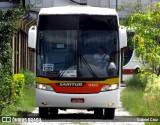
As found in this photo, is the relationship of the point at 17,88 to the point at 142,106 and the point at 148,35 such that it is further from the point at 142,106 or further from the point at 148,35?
the point at 148,35

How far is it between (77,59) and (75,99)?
118 centimetres

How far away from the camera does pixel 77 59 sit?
17.3m

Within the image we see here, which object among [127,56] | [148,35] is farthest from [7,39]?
[127,56]

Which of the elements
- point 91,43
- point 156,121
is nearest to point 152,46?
point 91,43

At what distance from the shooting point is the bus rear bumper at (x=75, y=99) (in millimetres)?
17172

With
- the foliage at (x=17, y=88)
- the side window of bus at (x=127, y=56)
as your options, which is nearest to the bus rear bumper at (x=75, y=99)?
the foliage at (x=17, y=88)

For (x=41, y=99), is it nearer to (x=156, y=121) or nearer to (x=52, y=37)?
(x=52, y=37)

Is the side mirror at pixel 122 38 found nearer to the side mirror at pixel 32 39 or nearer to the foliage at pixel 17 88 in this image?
the side mirror at pixel 32 39

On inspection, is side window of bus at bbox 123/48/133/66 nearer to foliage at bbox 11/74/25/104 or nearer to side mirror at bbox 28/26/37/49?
foliage at bbox 11/74/25/104

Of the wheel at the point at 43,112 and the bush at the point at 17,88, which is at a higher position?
the bush at the point at 17,88

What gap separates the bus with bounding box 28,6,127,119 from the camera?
17.2 metres

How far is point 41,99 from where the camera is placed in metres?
17.2

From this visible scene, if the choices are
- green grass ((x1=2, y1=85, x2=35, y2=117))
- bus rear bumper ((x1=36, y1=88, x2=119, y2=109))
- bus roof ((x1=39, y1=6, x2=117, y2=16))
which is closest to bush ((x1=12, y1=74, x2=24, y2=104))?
green grass ((x1=2, y1=85, x2=35, y2=117))

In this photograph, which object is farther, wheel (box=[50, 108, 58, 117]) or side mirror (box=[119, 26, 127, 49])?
wheel (box=[50, 108, 58, 117])
